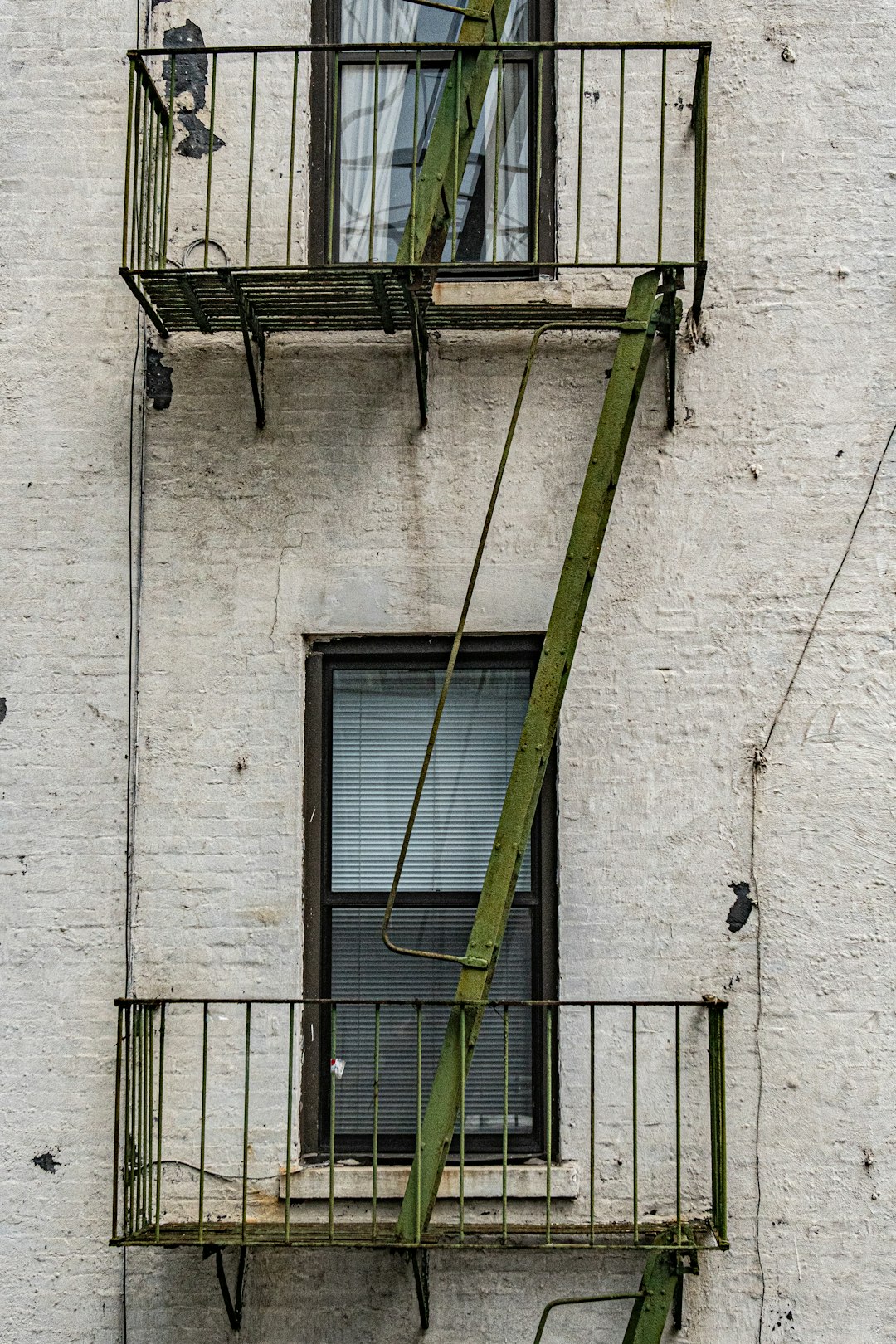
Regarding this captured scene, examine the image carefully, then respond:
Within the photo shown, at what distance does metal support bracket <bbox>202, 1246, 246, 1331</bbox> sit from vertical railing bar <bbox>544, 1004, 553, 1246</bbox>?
109cm

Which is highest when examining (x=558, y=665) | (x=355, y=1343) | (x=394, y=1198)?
(x=558, y=665)

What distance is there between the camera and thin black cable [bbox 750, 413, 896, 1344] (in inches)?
204

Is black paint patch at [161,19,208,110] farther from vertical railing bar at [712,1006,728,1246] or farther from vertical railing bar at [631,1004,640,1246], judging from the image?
vertical railing bar at [712,1006,728,1246]

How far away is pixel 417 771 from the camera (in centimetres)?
564

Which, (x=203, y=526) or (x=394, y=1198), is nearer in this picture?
(x=394, y=1198)

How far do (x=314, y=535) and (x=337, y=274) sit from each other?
3.30 feet

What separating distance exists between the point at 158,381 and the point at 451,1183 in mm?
3280

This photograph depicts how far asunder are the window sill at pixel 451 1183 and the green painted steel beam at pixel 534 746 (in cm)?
30

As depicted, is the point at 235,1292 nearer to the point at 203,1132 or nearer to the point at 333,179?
the point at 203,1132

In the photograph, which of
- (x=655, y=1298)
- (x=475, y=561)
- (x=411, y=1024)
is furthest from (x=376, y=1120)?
(x=475, y=561)

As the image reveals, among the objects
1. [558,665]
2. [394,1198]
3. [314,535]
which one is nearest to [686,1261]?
[394,1198]

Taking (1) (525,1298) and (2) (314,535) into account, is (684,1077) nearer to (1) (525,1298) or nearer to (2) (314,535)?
(1) (525,1298)

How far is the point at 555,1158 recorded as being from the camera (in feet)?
17.3

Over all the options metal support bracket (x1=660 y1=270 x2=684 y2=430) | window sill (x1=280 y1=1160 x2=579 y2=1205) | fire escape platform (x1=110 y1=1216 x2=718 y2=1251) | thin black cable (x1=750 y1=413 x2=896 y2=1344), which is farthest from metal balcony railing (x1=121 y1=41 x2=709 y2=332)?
fire escape platform (x1=110 y1=1216 x2=718 y2=1251)
